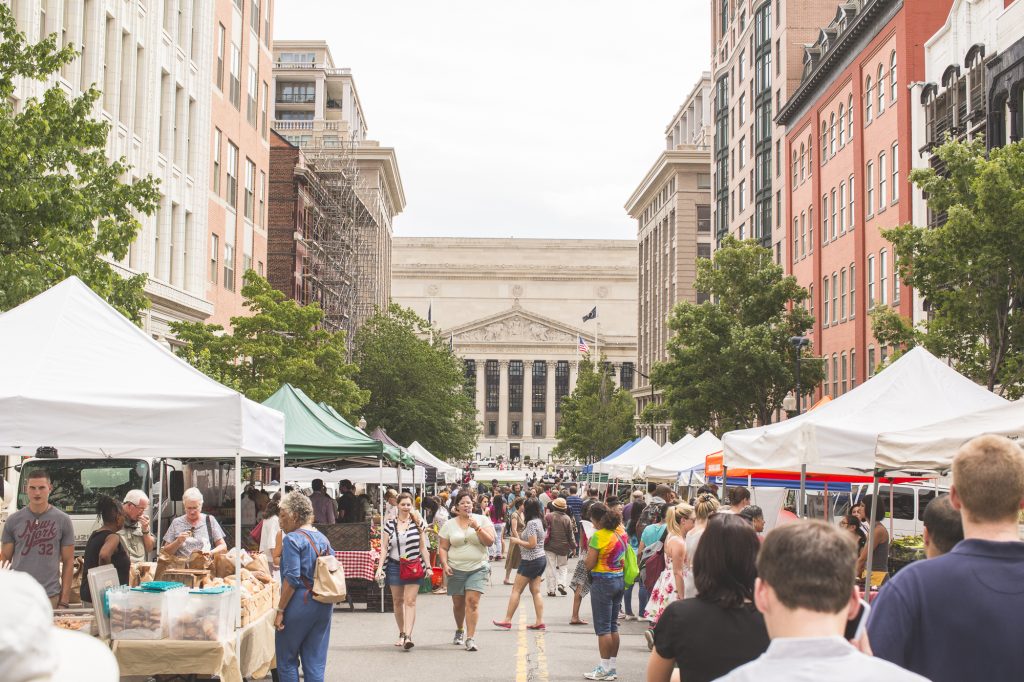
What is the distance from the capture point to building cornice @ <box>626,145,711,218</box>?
323 feet

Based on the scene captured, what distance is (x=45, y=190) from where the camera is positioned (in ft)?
53.6

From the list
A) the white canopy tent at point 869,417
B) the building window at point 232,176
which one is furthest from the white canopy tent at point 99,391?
the building window at point 232,176

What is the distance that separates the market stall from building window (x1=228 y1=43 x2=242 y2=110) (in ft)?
111

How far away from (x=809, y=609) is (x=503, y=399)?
159167 millimetres

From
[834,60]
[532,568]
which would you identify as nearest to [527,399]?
[834,60]

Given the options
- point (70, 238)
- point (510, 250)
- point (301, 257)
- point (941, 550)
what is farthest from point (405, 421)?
point (510, 250)

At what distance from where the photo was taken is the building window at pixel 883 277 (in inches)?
1699

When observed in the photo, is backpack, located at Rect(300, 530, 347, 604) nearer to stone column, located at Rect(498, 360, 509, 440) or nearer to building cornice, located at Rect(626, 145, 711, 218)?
building cornice, located at Rect(626, 145, 711, 218)

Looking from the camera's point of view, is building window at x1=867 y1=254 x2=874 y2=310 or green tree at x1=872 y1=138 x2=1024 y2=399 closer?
green tree at x1=872 y1=138 x2=1024 y2=399

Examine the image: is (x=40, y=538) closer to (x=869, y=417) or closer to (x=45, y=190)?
(x=45, y=190)

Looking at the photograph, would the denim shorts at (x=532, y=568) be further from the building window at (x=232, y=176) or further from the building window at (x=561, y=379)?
the building window at (x=561, y=379)

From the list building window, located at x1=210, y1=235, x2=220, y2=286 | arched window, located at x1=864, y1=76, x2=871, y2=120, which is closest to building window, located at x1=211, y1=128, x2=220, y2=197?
building window, located at x1=210, y1=235, x2=220, y2=286

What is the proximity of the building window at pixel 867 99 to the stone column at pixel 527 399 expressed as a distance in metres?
113

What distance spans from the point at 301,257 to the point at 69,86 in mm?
34991
